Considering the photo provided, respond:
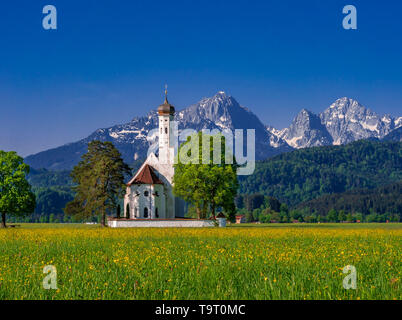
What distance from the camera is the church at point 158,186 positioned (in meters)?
82.9

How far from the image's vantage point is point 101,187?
7019cm

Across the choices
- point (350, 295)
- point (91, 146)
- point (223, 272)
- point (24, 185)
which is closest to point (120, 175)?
point (91, 146)

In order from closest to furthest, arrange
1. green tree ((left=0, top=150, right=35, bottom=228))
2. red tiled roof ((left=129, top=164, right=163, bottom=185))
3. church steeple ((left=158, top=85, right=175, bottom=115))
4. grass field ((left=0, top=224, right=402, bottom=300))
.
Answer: grass field ((left=0, top=224, right=402, bottom=300)) → green tree ((left=0, top=150, right=35, bottom=228)) → red tiled roof ((left=129, top=164, right=163, bottom=185)) → church steeple ((left=158, top=85, right=175, bottom=115))

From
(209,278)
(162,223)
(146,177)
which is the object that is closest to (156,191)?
(146,177)

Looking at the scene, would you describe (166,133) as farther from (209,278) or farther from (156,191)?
(209,278)

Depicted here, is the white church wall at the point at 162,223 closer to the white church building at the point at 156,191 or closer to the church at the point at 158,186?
the white church building at the point at 156,191

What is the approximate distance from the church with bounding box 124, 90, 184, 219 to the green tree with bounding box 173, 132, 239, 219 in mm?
11980

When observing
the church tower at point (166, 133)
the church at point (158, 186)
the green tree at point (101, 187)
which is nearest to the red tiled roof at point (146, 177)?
the church at point (158, 186)

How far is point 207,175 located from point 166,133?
93.5 ft

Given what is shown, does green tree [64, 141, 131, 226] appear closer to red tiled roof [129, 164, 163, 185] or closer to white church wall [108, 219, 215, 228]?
white church wall [108, 219, 215, 228]

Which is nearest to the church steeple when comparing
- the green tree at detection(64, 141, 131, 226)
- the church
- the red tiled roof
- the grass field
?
the church

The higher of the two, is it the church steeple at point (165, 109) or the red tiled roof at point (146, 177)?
the church steeple at point (165, 109)

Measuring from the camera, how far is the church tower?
93512 mm
